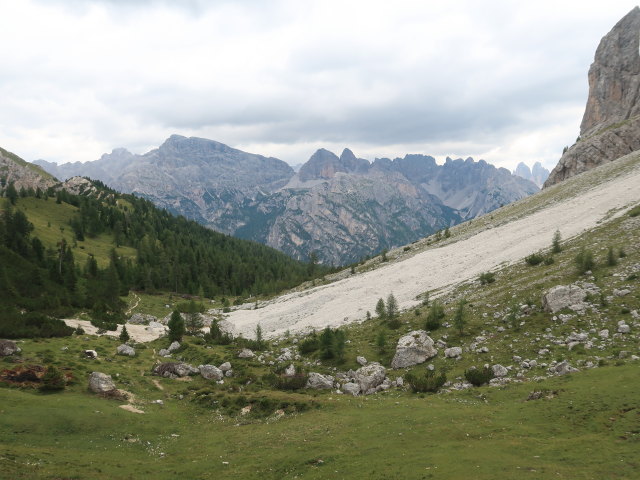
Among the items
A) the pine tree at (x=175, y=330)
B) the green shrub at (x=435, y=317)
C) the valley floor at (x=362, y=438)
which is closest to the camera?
the valley floor at (x=362, y=438)

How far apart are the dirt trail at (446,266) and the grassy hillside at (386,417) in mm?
20483

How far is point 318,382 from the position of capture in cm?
→ 3953

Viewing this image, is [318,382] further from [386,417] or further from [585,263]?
[585,263]

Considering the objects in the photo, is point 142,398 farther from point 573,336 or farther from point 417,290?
point 417,290

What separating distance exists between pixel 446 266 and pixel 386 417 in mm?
54580

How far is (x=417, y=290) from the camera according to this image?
7169cm

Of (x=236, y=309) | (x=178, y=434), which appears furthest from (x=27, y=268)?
(x=178, y=434)

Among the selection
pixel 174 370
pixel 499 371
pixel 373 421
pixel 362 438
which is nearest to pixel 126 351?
pixel 174 370

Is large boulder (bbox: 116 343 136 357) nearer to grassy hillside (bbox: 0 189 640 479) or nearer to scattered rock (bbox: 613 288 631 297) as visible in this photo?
grassy hillside (bbox: 0 189 640 479)

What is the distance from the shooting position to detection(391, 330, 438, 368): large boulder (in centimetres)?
4078

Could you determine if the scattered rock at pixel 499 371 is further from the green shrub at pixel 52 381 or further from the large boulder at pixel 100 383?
the green shrub at pixel 52 381

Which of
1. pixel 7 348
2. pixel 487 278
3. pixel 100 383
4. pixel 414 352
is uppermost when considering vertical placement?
pixel 7 348

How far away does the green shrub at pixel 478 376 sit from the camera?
33469 millimetres

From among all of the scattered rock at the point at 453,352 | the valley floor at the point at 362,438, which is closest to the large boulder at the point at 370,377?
the valley floor at the point at 362,438
